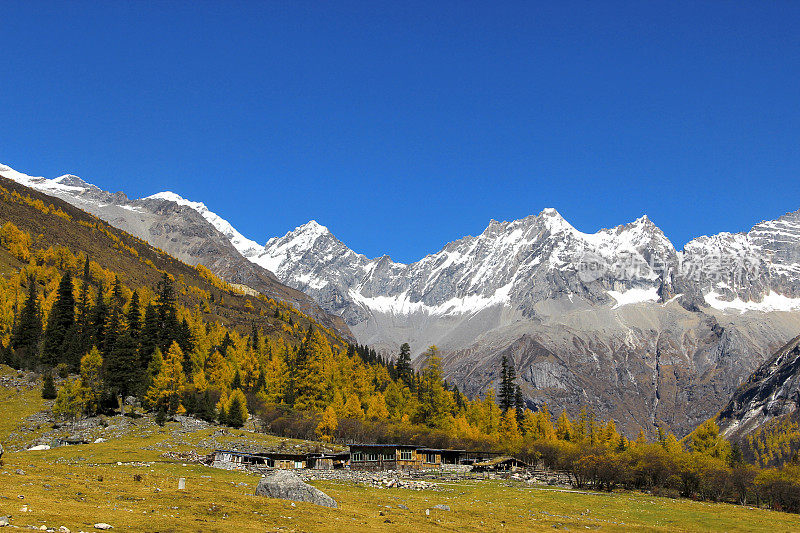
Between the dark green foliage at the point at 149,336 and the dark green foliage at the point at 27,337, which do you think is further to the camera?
the dark green foliage at the point at 149,336

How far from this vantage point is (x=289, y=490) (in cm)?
4597

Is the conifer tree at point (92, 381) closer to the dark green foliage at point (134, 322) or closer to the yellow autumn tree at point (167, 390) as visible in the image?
the yellow autumn tree at point (167, 390)

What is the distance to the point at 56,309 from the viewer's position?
130750mm

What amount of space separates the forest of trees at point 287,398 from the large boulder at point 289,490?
5703cm

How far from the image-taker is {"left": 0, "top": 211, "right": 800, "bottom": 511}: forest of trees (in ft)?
303

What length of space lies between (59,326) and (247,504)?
343 ft

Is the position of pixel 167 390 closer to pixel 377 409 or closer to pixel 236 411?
pixel 236 411

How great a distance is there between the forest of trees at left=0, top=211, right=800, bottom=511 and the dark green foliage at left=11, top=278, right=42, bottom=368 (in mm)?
258

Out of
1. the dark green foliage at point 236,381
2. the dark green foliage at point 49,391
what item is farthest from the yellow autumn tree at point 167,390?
the dark green foliage at point 236,381

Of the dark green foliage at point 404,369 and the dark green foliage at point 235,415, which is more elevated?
the dark green foliage at point 404,369

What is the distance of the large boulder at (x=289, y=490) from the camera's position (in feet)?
151

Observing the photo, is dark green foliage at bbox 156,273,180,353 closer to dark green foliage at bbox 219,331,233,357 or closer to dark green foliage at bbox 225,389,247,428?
dark green foliage at bbox 219,331,233,357

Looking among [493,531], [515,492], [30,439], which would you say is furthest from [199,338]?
[493,531]

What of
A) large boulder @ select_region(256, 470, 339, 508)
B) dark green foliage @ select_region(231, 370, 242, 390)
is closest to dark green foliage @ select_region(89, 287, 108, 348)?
dark green foliage @ select_region(231, 370, 242, 390)
